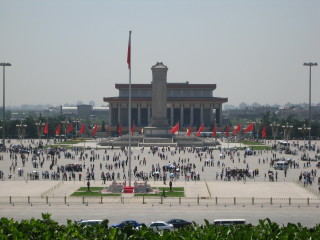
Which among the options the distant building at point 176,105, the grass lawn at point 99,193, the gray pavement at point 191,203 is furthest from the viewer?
the distant building at point 176,105

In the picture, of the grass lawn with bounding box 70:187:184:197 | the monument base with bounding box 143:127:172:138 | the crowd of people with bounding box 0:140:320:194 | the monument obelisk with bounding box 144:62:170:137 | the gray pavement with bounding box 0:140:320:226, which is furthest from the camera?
the monument obelisk with bounding box 144:62:170:137

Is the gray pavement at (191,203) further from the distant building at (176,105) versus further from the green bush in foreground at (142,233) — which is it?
the distant building at (176,105)

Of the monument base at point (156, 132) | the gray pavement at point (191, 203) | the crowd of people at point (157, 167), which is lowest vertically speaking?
the gray pavement at point (191, 203)

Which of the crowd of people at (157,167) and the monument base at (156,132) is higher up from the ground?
the monument base at (156,132)

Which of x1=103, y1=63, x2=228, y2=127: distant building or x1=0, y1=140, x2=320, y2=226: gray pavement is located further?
x1=103, y1=63, x2=228, y2=127: distant building

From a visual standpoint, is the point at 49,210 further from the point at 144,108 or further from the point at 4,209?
the point at 144,108

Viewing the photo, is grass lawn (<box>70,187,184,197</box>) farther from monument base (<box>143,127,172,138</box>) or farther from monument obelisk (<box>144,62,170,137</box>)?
monument obelisk (<box>144,62,170,137</box>)

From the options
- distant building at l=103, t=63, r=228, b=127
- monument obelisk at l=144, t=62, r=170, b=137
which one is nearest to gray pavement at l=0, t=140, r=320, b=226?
monument obelisk at l=144, t=62, r=170, b=137

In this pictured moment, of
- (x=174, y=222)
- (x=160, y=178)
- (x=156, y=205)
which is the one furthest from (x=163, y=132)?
(x=174, y=222)

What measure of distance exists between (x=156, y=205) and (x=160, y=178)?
1666cm

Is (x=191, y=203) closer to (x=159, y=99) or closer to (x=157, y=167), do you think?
(x=157, y=167)

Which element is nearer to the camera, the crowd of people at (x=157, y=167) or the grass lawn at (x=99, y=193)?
the grass lawn at (x=99, y=193)

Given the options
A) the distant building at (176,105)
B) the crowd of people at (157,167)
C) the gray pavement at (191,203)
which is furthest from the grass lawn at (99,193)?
the distant building at (176,105)

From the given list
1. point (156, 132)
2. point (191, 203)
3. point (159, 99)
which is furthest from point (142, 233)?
point (159, 99)
